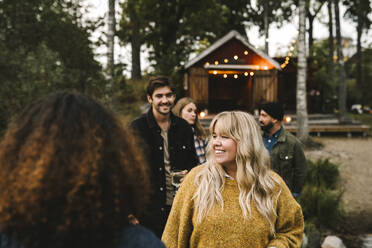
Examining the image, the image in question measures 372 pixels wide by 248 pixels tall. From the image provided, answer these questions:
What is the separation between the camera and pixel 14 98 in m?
6.80

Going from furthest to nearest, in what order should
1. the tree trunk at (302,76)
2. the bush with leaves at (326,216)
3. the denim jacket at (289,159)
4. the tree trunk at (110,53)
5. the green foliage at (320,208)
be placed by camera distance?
the tree trunk at (302,76)
the tree trunk at (110,53)
the green foliage at (320,208)
the bush with leaves at (326,216)
the denim jacket at (289,159)

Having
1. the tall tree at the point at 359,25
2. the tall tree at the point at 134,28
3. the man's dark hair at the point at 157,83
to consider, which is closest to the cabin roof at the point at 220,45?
the tall tree at the point at 134,28

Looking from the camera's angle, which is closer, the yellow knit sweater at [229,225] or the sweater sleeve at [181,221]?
the yellow knit sweater at [229,225]

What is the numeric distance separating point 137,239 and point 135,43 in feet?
72.6

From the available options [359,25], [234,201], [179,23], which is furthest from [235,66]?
[234,201]

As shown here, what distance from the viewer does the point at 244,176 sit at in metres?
2.16

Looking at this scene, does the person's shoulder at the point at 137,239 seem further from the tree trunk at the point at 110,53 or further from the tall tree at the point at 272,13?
the tall tree at the point at 272,13

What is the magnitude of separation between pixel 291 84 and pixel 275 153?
17801mm

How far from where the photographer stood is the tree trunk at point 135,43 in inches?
835

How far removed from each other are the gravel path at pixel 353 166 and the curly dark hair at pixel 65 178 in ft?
23.7

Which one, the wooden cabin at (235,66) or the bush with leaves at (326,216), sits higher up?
the wooden cabin at (235,66)

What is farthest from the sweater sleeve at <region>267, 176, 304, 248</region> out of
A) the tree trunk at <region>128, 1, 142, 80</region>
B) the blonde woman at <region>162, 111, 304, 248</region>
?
the tree trunk at <region>128, 1, 142, 80</region>

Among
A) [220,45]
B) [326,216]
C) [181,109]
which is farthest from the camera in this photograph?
[220,45]

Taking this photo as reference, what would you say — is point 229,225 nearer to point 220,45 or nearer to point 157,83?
point 157,83
